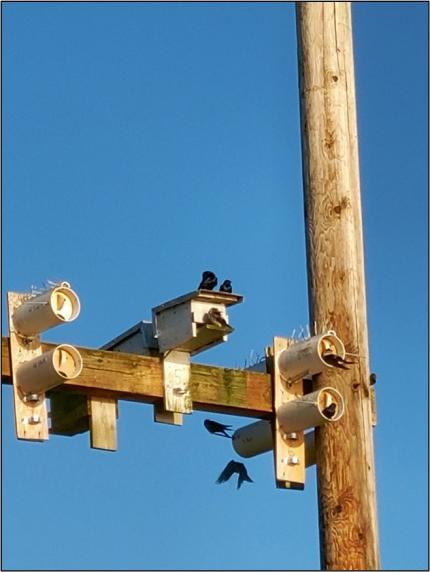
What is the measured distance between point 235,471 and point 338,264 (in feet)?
3.00

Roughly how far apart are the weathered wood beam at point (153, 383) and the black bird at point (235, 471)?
25 centimetres

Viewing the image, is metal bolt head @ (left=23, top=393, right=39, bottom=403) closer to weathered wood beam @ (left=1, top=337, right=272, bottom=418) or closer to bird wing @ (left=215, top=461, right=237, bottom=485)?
weathered wood beam @ (left=1, top=337, right=272, bottom=418)

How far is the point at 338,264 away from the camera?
9367mm

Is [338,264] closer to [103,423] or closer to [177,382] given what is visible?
[177,382]

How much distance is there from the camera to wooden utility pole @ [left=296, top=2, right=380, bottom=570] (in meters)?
9.05

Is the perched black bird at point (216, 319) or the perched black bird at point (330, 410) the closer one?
the perched black bird at point (216, 319)

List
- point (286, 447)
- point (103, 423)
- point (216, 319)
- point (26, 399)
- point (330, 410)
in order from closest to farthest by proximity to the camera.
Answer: point (26, 399) → point (103, 423) → point (216, 319) → point (330, 410) → point (286, 447)

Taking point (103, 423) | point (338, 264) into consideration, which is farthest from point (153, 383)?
point (338, 264)

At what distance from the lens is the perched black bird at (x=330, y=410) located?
9086 millimetres

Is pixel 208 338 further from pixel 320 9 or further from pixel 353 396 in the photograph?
pixel 320 9

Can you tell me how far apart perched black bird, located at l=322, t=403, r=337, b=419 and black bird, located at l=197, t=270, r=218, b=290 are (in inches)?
25.6

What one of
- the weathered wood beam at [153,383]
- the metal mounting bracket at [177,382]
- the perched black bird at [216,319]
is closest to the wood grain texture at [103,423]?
the weathered wood beam at [153,383]

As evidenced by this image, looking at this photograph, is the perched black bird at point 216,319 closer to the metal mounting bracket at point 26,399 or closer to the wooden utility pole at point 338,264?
the wooden utility pole at point 338,264

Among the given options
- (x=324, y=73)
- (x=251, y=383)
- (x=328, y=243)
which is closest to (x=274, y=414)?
(x=251, y=383)
